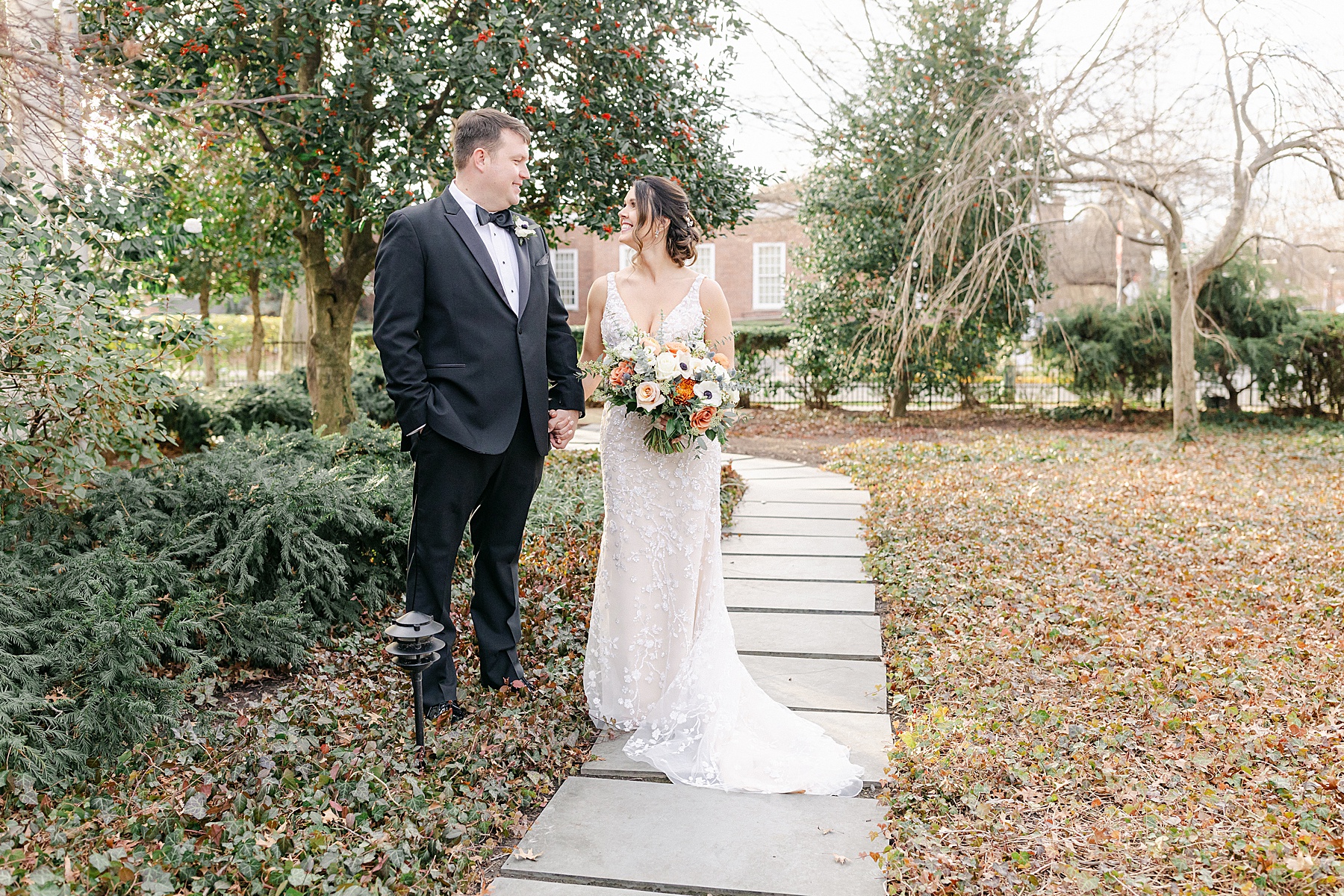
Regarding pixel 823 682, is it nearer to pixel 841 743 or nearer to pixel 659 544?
pixel 841 743

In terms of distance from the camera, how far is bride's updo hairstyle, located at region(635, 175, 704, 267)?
3.61m

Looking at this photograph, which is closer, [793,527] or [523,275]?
[523,275]

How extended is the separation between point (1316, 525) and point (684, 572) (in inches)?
213

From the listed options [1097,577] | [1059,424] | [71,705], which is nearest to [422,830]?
[71,705]

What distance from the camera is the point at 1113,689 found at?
3.81 m

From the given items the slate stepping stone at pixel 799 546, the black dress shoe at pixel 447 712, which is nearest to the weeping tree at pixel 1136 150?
the slate stepping stone at pixel 799 546

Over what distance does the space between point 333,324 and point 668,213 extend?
5417mm

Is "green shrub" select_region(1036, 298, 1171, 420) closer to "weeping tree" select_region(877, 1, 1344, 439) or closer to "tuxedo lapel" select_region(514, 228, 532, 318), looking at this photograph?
"weeping tree" select_region(877, 1, 1344, 439)

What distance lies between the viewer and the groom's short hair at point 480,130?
340cm

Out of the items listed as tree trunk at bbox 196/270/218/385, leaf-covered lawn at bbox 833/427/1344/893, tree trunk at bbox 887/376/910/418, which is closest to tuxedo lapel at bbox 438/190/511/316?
leaf-covered lawn at bbox 833/427/1344/893

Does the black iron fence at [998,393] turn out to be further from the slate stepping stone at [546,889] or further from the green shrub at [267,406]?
the slate stepping stone at [546,889]

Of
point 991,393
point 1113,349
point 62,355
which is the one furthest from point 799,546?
point 991,393

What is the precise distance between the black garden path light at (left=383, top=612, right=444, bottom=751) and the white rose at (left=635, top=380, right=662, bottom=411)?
1013mm

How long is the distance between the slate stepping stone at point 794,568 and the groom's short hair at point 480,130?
115 inches
